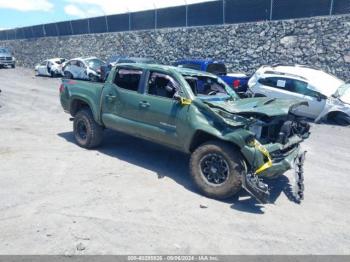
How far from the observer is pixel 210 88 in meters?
6.95

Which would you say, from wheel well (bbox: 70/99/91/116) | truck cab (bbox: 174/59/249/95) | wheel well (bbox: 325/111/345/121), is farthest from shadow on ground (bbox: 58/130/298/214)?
truck cab (bbox: 174/59/249/95)

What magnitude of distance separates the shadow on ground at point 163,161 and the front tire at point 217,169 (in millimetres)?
233

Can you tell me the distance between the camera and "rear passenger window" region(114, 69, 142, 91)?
6.59 m

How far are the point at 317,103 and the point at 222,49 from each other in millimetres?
10051

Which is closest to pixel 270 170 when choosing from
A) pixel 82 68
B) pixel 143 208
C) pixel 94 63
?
pixel 143 208

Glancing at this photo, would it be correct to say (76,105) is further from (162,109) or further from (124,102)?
(162,109)

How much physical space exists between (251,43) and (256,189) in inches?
629

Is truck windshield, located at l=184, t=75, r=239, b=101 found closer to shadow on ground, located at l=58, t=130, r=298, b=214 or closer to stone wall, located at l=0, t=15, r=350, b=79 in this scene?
shadow on ground, located at l=58, t=130, r=298, b=214

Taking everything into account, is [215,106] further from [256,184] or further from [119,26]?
[119,26]

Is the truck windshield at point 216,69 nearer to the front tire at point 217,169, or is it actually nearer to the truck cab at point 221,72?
the truck cab at point 221,72

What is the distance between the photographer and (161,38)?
24516 millimetres

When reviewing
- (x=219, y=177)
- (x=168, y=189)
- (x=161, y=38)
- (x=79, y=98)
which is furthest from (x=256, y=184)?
(x=161, y=38)

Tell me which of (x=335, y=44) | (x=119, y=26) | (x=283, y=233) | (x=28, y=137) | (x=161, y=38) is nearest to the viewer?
(x=283, y=233)

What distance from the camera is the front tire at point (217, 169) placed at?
506 centimetres
